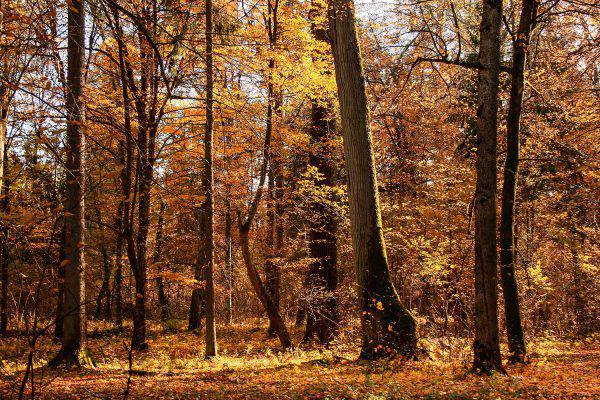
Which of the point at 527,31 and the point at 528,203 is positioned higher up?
the point at 527,31

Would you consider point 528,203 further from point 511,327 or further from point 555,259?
point 511,327

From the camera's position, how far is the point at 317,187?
10.6 metres

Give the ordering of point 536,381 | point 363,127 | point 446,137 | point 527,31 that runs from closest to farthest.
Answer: point 536,381 → point 363,127 → point 527,31 → point 446,137

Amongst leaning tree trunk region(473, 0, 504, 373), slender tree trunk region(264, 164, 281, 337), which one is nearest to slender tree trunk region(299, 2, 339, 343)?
slender tree trunk region(264, 164, 281, 337)

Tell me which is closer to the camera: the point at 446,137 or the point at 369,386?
the point at 369,386

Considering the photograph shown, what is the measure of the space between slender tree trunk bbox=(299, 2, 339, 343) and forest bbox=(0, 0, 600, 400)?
0.26ft

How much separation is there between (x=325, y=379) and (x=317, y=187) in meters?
5.30

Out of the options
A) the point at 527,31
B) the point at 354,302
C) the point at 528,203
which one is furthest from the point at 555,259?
the point at 527,31

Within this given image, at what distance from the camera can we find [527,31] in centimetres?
771

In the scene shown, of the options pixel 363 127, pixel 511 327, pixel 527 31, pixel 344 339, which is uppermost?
pixel 527 31

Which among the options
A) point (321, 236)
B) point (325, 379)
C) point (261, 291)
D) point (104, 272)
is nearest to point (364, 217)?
point (325, 379)

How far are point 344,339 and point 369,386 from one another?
19.4 feet

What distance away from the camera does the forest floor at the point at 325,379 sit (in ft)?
16.5

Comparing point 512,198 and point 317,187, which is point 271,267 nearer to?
point 317,187
